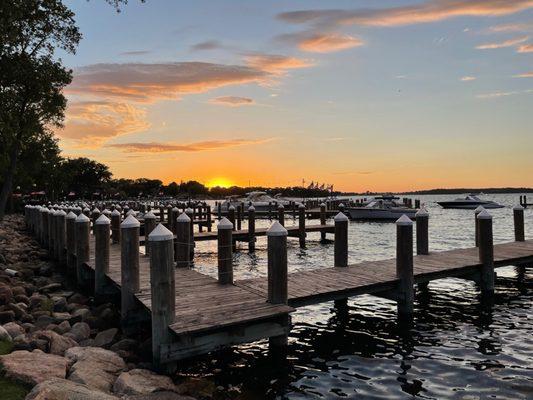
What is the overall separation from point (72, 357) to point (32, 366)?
43.3 inches

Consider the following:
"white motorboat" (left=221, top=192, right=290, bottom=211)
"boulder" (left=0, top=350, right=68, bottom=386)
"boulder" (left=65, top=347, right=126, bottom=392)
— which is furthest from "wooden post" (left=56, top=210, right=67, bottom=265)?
"white motorboat" (left=221, top=192, right=290, bottom=211)

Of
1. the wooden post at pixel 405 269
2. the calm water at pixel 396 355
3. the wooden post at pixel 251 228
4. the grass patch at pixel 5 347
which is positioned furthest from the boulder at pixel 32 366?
the wooden post at pixel 251 228

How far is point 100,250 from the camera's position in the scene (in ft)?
39.6

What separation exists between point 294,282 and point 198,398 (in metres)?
4.27

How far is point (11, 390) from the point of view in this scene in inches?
223

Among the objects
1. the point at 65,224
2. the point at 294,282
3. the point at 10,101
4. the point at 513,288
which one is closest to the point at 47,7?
the point at 10,101

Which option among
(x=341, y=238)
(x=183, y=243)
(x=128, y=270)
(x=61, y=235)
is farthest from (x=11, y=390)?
(x=61, y=235)

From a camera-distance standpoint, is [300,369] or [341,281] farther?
[341,281]

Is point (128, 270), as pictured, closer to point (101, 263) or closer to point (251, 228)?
point (101, 263)

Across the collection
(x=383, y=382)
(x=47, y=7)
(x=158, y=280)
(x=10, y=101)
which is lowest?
(x=383, y=382)

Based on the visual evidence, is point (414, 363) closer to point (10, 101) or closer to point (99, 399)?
point (99, 399)

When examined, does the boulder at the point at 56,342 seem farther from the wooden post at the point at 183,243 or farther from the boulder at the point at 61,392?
the wooden post at the point at 183,243

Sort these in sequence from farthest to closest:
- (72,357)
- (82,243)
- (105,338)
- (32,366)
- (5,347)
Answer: (82,243), (105,338), (72,357), (5,347), (32,366)

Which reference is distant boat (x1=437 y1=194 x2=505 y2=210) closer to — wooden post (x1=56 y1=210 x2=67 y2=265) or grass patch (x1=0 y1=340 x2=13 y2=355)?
wooden post (x1=56 y1=210 x2=67 y2=265)
